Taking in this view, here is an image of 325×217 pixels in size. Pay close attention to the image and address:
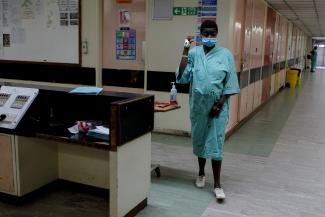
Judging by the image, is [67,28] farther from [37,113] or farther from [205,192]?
[205,192]

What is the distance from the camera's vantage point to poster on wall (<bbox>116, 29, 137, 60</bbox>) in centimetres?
505

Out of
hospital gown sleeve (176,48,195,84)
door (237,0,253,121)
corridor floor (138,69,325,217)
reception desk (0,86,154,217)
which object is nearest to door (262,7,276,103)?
door (237,0,253,121)

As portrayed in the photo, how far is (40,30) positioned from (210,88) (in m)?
3.49

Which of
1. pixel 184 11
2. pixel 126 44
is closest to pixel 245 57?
pixel 184 11

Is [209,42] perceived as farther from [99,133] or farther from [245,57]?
[245,57]

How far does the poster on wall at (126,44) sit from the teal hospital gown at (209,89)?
2119 millimetres

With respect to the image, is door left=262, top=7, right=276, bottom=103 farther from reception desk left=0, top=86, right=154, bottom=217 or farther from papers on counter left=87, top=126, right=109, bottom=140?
papers on counter left=87, top=126, right=109, bottom=140

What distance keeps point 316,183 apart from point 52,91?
266cm

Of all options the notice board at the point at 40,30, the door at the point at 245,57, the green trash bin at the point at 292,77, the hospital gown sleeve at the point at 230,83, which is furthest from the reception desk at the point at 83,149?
the green trash bin at the point at 292,77

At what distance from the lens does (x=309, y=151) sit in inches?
179

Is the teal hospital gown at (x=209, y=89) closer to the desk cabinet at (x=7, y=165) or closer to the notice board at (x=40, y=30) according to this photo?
the desk cabinet at (x=7, y=165)

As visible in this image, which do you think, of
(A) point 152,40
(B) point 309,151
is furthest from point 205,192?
(A) point 152,40

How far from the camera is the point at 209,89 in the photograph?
2.92 metres

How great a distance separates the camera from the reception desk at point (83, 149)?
7.72 feet
